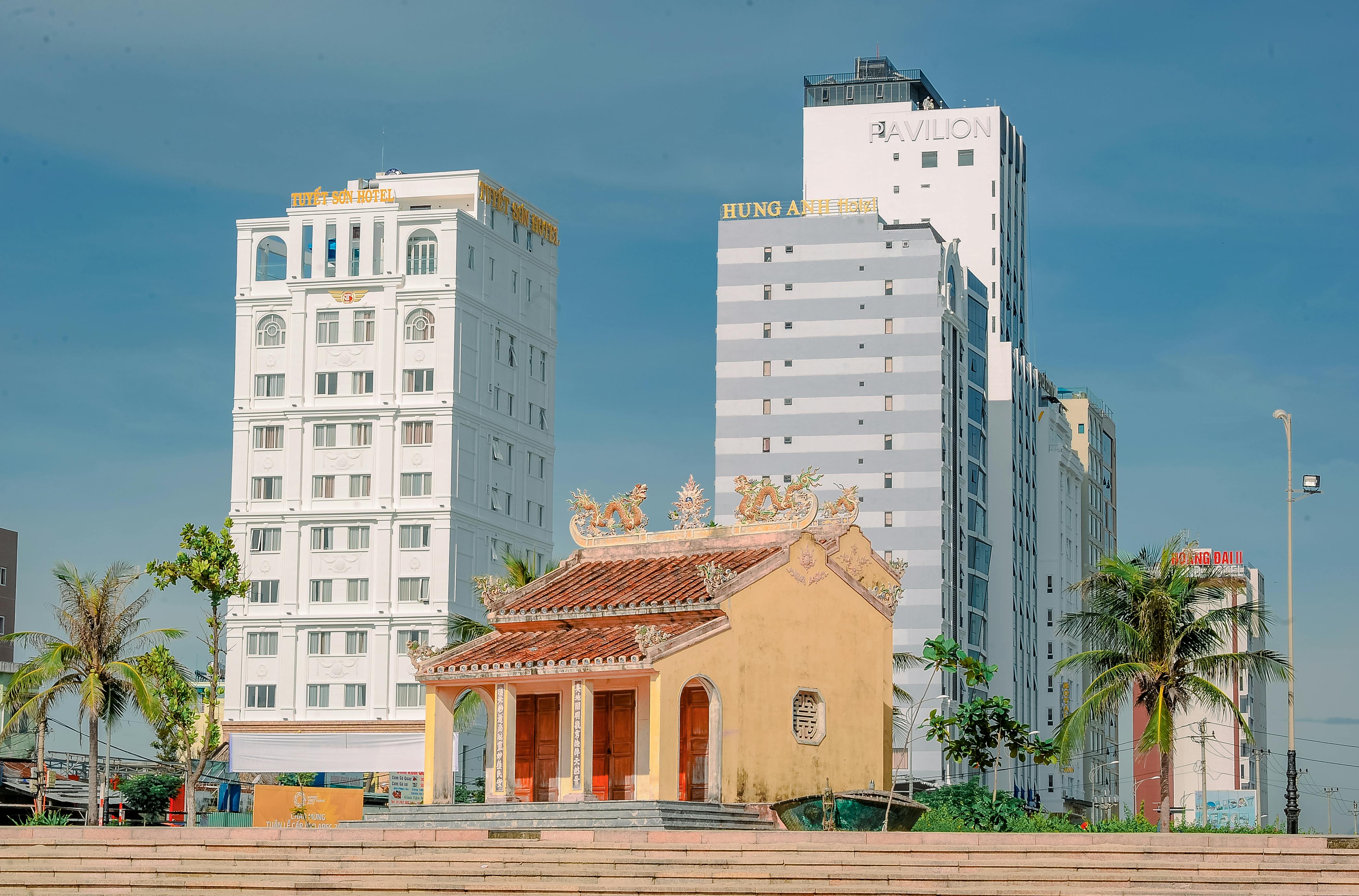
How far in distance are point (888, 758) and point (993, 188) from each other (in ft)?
314

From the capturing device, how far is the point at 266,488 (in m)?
104

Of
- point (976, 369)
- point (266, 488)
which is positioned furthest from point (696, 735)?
point (976, 369)

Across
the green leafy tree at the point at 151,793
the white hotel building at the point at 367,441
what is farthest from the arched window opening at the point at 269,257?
the green leafy tree at the point at 151,793

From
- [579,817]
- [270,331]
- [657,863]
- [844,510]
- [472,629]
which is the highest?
[270,331]

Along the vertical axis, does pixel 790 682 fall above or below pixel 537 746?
above

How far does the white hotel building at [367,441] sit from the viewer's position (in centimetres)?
10094

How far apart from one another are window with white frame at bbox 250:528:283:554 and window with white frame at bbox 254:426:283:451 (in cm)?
480

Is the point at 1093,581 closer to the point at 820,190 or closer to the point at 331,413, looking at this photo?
the point at 331,413

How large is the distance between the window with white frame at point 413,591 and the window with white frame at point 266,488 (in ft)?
30.1

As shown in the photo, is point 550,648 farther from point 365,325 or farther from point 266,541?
point 365,325

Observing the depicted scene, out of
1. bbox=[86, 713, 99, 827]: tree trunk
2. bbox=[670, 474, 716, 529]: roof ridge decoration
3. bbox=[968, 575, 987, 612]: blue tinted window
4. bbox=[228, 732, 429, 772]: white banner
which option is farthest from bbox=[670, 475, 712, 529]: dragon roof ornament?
bbox=[968, 575, 987, 612]: blue tinted window

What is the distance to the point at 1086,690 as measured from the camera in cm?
4962

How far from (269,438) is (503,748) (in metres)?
67.8

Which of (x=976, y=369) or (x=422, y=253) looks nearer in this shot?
(x=422, y=253)
